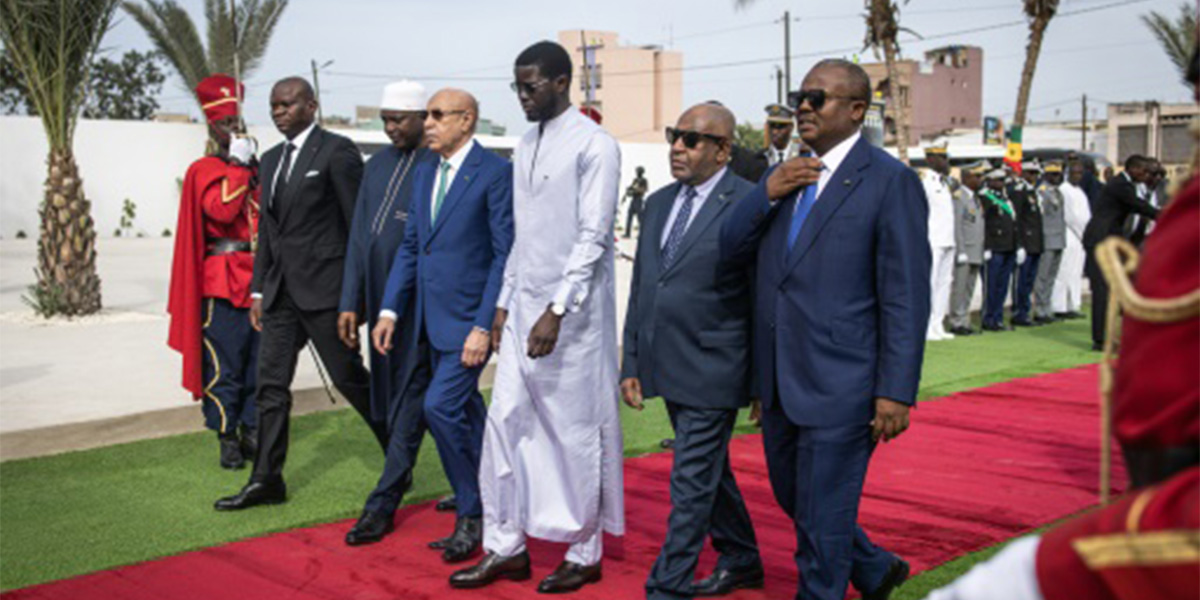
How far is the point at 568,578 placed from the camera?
16.4 ft

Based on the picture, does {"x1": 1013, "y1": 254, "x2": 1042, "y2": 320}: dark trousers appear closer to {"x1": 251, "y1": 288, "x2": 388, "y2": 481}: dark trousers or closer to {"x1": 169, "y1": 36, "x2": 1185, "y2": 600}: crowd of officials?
{"x1": 169, "y1": 36, "x2": 1185, "y2": 600}: crowd of officials

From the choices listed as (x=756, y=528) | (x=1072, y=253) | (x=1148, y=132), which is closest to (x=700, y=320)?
(x=756, y=528)

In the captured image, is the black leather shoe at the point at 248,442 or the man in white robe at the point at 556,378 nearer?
the man in white robe at the point at 556,378

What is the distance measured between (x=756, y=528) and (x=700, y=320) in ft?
5.28

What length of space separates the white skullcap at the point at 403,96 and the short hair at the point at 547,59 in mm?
1177

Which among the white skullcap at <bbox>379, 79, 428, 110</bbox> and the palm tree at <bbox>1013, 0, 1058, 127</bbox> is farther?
the palm tree at <bbox>1013, 0, 1058, 127</bbox>

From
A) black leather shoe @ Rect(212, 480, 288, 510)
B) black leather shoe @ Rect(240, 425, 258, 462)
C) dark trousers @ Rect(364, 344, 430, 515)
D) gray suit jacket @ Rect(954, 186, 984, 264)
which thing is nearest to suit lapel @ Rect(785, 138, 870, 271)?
dark trousers @ Rect(364, 344, 430, 515)

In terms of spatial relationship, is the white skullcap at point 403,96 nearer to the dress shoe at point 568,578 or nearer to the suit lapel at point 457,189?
the suit lapel at point 457,189

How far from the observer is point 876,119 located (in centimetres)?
1080

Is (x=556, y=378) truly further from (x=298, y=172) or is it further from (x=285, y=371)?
(x=298, y=172)

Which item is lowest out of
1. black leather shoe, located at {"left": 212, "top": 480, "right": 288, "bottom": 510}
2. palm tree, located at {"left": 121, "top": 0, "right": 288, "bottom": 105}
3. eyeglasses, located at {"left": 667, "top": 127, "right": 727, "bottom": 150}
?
black leather shoe, located at {"left": 212, "top": 480, "right": 288, "bottom": 510}

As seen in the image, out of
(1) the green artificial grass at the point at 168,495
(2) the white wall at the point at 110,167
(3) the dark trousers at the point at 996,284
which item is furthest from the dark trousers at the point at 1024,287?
(2) the white wall at the point at 110,167

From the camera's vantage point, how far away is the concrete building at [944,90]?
80.9 m

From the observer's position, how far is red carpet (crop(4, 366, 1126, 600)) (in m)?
5.04
